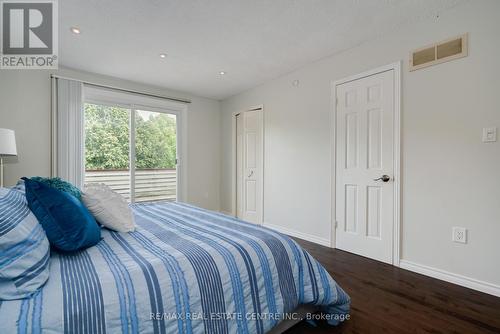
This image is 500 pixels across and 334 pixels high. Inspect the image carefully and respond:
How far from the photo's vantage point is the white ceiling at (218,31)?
2.10m

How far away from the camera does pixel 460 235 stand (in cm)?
211

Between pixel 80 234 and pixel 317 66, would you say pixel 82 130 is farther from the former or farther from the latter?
pixel 317 66

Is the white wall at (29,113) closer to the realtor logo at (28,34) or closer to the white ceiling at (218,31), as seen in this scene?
the realtor logo at (28,34)

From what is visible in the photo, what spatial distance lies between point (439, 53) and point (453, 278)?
2.04 m

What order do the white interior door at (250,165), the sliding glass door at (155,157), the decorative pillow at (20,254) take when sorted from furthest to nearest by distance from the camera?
the white interior door at (250,165)
the sliding glass door at (155,157)
the decorative pillow at (20,254)

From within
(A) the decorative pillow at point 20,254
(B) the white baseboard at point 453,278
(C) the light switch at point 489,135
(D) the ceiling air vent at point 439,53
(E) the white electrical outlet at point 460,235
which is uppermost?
(D) the ceiling air vent at point 439,53

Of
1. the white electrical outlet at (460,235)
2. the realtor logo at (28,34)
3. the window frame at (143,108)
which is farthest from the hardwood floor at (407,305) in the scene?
the realtor logo at (28,34)

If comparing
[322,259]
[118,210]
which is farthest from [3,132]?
[322,259]

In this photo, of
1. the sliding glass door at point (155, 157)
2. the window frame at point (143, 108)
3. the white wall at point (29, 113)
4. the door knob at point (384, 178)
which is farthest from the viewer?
the sliding glass door at point (155, 157)

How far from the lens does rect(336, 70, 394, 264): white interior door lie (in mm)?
2576

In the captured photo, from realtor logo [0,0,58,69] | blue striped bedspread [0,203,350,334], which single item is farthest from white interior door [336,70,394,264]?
realtor logo [0,0,58,69]

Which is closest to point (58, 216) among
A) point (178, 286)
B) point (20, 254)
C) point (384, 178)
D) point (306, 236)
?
point (20, 254)

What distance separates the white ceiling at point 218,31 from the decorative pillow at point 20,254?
1.90 m

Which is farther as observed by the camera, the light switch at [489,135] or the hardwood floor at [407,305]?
the light switch at [489,135]
